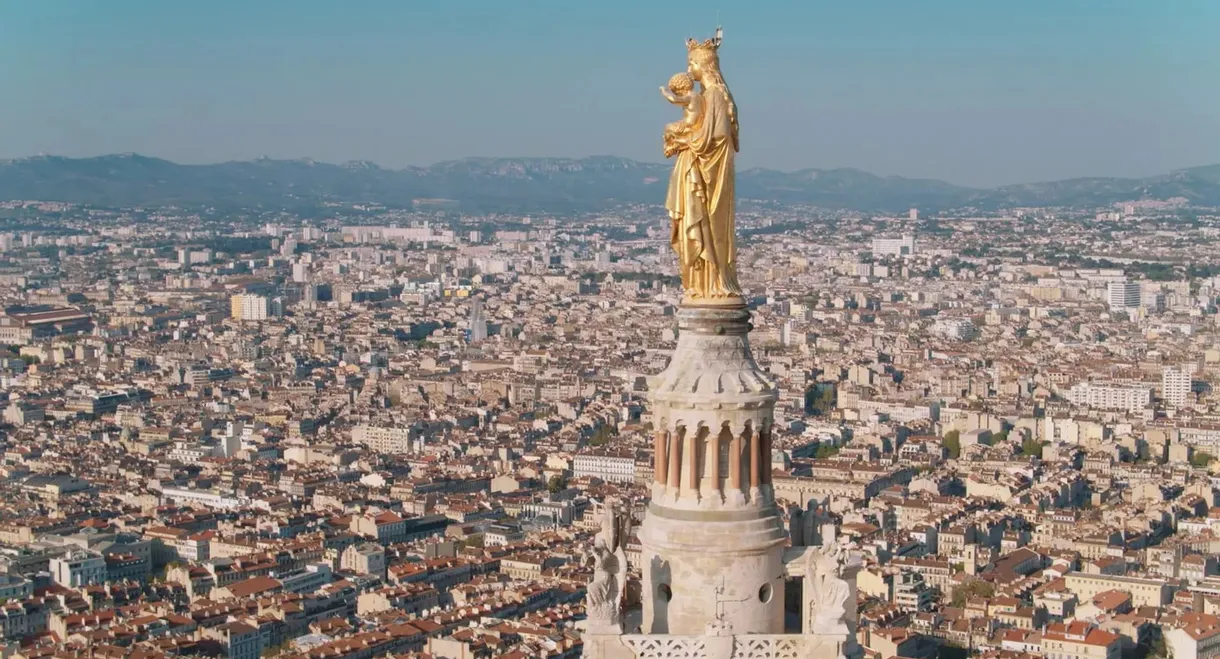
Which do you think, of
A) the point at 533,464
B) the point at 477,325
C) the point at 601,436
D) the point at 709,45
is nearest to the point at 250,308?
the point at 477,325

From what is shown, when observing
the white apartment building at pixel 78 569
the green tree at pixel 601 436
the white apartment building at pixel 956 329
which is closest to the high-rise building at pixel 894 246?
the white apartment building at pixel 956 329

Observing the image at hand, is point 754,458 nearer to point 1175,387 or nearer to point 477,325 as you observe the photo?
point 1175,387

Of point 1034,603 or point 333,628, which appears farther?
point 1034,603

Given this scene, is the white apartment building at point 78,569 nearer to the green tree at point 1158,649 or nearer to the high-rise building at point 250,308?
the green tree at point 1158,649

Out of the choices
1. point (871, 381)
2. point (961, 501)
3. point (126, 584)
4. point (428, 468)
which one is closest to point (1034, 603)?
point (961, 501)

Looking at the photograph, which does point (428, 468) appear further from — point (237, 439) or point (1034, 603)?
point (1034, 603)

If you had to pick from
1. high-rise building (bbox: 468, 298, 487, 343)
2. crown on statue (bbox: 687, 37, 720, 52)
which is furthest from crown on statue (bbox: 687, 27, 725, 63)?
high-rise building (bbox: 468, 298, 487, 343)

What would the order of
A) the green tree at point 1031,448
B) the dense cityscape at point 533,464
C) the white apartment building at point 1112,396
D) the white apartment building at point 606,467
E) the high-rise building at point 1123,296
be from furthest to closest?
the high-rise building at point 1123,296 < the white apartment building at point 1112,396 < the green tree at point 1031,448 < the white apartment building at point 606,467 < the dense cityscape at point 533,464
